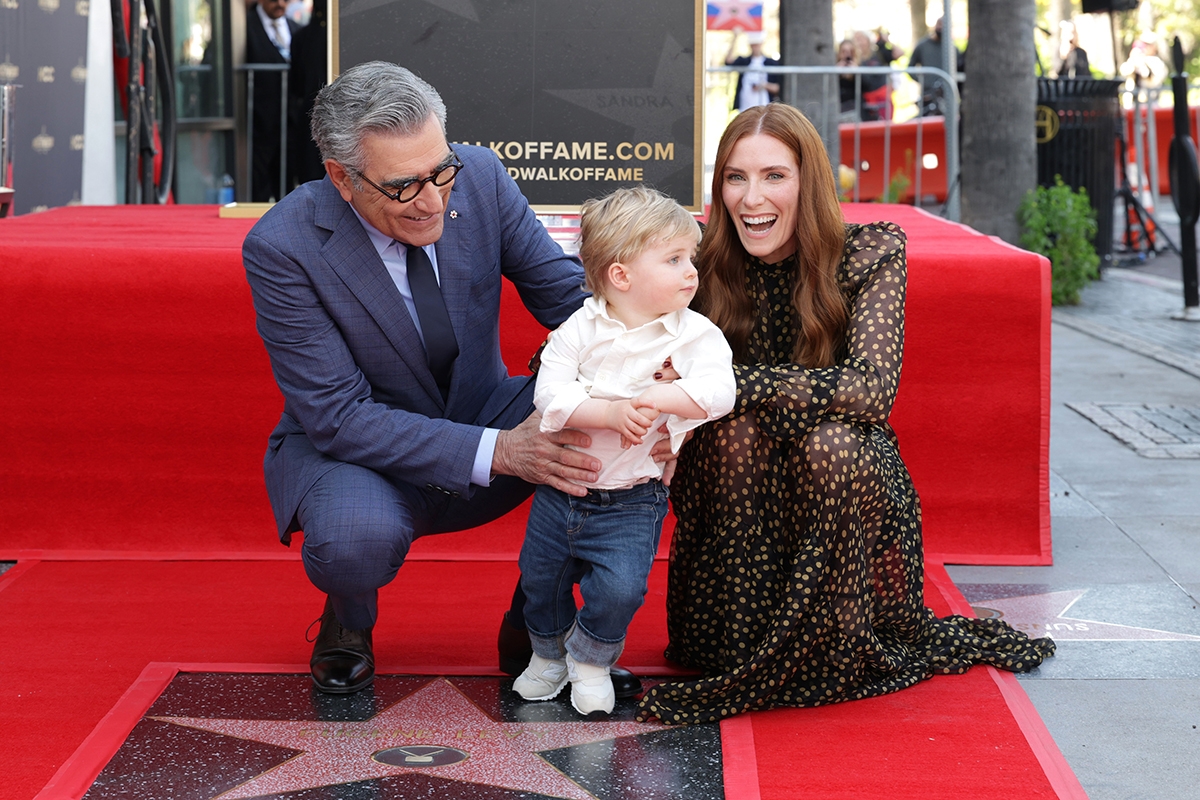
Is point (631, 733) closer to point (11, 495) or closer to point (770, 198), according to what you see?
point (770, 198)

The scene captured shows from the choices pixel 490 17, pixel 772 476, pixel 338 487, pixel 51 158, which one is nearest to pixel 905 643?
pixel 772 476

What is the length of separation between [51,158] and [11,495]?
336cm

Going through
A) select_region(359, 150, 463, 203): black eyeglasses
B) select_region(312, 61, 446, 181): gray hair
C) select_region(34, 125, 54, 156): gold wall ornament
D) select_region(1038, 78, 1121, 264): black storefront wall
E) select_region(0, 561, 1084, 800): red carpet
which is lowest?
select_region(0, 561, 1084, 800): red carpet

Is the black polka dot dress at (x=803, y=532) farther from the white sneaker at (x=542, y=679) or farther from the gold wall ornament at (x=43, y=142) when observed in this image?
the gold wall ornament at (x=43, y=142)

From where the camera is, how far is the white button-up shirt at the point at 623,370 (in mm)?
2703

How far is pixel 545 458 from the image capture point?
110 inches

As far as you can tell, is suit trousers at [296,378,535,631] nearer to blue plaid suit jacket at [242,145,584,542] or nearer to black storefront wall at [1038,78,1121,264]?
blue plaid suit jacket at [242,145,584,542]

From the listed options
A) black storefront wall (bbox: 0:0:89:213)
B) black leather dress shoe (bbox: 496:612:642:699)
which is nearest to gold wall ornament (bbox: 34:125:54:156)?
black storefront wall (bbox: 0:0:89:213)

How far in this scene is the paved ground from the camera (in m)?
2.78

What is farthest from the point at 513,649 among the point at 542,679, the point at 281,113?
the point at 281,113

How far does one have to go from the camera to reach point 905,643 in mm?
3131

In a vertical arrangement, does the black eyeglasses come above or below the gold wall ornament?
below

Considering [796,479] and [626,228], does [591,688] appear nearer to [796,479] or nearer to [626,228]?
[796,479]

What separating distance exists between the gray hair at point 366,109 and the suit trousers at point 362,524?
657 millimetres
